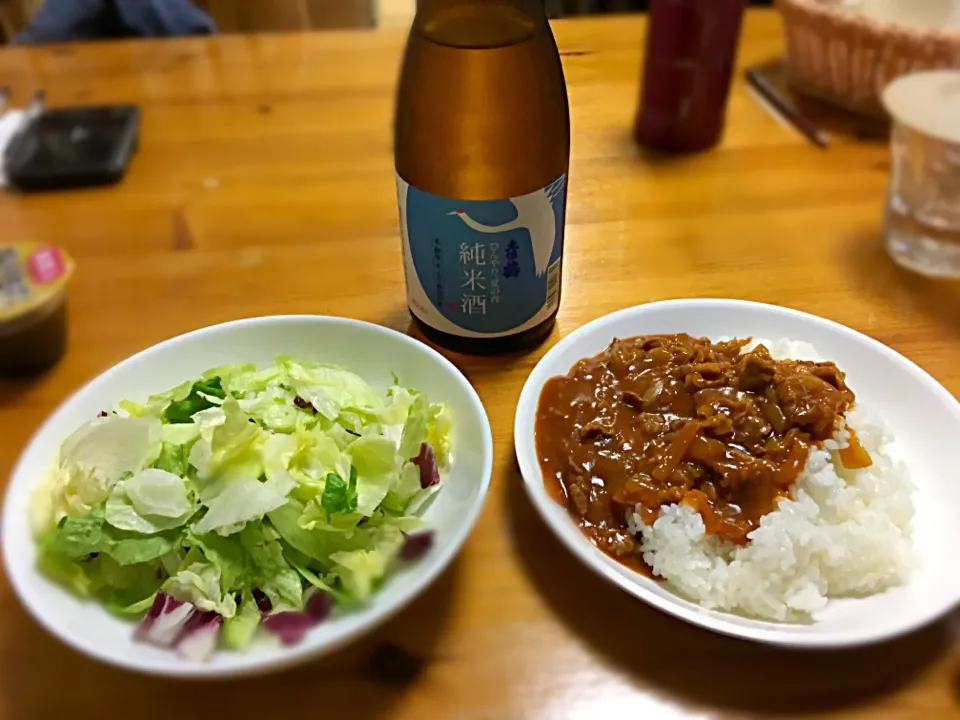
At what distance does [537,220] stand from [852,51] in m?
0.72

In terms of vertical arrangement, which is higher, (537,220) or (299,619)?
(537,220)

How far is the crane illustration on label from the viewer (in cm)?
69

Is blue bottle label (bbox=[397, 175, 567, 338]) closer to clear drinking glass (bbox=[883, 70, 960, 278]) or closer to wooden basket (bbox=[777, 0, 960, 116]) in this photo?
clear drinking glass (bbox=[883, 70, 960, 278])

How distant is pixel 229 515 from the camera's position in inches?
21.4

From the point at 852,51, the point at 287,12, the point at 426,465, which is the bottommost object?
the point at 287,12

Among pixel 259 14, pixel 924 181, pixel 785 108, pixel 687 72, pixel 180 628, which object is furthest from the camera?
pixel 259 14

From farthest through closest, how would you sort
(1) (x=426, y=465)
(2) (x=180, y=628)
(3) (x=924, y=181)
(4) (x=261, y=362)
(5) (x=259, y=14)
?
(5) (x=259, y=14), (3) (x=924, y=181), (4) (x=261, y=362), (1) (x=426, y=465), (2) (x=180, y=628)

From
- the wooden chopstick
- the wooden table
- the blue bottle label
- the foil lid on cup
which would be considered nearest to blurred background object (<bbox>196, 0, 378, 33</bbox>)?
the wooden table

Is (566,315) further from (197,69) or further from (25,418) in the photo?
(197,69)

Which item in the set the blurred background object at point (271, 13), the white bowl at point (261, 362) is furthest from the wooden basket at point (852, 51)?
the blurred background object at point (271, 13)

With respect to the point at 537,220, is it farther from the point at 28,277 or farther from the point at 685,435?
the point at 28,277

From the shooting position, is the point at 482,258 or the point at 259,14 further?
the point at 259,14

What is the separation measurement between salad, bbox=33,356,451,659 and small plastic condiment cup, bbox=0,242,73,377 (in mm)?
200

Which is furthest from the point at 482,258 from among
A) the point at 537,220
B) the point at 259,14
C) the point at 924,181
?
the point at 259,14
